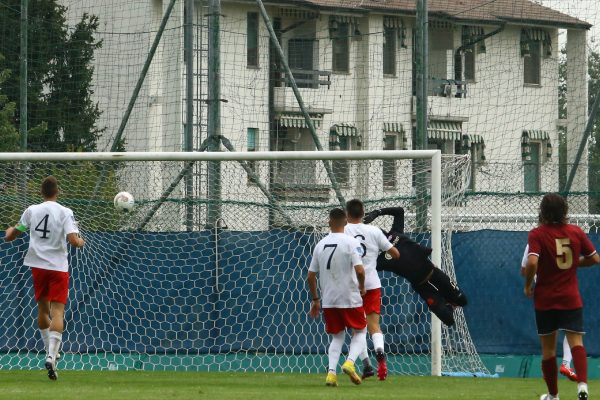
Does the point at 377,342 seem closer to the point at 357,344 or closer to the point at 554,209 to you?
the point at 357,344

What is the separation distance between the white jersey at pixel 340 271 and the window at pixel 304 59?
9.31 meters

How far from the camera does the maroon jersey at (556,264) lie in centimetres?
1037

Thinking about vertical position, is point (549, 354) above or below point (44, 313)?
below

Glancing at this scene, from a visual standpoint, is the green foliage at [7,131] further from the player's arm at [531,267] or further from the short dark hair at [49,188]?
the player's arm at [531,267]

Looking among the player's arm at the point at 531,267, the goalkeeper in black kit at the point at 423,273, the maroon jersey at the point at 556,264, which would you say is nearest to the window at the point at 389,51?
the goalkeeper in black kit at the point at 423,273

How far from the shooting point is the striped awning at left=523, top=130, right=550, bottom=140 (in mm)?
21069

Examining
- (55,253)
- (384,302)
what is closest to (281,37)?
(384,302)

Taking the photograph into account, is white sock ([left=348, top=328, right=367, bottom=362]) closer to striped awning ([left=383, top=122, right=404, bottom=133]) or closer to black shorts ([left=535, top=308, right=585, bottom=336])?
black shorts ([left=535, top=308, right=585, bottom=336])

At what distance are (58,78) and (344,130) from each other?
448 centimetres

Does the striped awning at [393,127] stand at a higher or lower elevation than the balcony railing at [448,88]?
lower

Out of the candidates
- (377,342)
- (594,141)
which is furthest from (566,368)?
(594,141)

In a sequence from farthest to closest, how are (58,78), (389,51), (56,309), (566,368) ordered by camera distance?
1. (389,51)
2. (58,78)
3. (566,368)
4. (56,309)

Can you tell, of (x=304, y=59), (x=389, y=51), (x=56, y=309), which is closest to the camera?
(x=56, y=309)

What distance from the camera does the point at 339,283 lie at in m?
12.6
